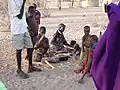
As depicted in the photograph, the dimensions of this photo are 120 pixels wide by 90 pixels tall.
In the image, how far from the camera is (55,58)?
6.21 meters

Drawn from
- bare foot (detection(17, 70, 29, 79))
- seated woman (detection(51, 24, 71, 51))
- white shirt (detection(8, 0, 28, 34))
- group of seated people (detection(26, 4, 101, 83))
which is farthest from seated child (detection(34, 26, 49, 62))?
white shirt (detection(8, 0, 28, 34))

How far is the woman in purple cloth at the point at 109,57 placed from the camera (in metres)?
1.81

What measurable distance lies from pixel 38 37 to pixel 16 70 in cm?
75

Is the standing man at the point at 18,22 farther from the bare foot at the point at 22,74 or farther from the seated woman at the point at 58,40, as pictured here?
the seated woman at the point at 58,40

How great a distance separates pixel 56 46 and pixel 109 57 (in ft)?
15.8

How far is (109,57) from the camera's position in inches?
73.0

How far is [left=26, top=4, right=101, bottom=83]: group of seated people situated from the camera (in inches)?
209

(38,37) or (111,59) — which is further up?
(111,59)

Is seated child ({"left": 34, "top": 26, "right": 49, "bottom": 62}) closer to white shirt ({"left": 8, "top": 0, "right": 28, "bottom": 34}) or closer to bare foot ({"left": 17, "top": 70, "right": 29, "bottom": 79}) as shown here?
bare foot ({"left": 17, "top": 70, "right": 29, "bottom": 79})

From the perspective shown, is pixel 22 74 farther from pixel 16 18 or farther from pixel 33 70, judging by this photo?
pixel 16 18

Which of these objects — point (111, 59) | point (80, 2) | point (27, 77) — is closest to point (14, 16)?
point (27, 77)

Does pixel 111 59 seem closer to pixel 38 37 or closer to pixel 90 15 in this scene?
pixel 38 37

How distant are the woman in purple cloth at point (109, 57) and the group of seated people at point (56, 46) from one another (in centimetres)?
278

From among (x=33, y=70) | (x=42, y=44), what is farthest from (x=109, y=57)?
(x=42, y=44)
